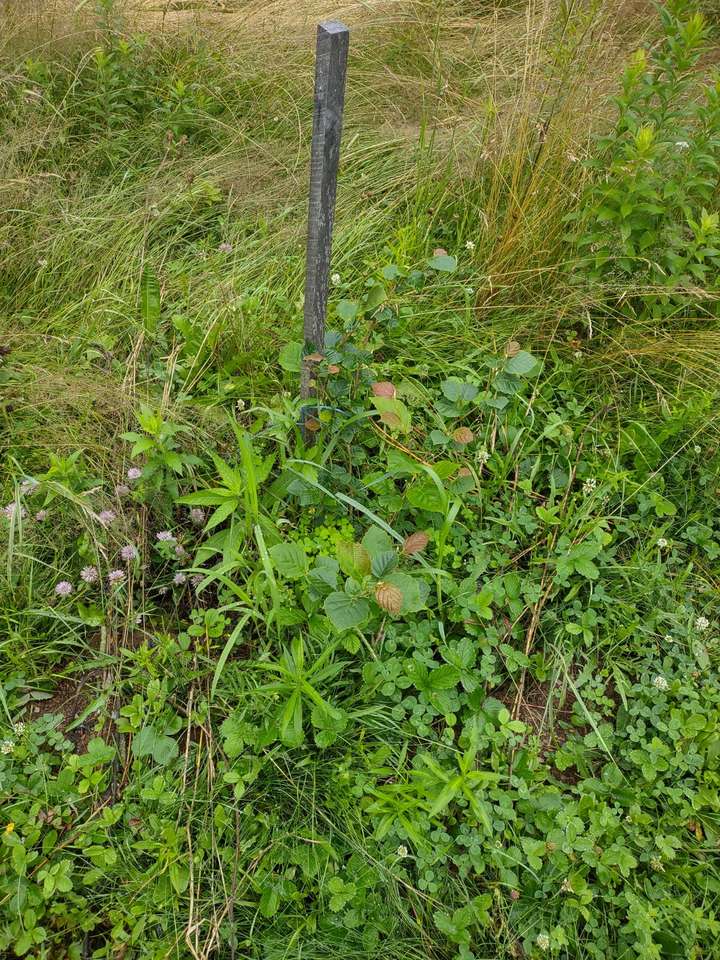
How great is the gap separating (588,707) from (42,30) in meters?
3.91

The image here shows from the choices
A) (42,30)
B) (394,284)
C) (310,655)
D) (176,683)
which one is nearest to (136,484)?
(176,683)

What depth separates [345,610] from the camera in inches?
62.5

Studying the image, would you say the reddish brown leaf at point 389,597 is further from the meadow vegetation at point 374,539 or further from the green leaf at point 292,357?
the green leaf at point 292,357

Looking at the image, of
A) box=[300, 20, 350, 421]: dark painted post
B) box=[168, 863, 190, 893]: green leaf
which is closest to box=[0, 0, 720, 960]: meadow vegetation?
box=[168, 863, 190, 893]: green leaf

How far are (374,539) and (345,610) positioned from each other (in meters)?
0.22

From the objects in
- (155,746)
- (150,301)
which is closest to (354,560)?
(155,746)

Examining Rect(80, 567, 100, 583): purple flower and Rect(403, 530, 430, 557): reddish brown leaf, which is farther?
Rect(80, 567, 100, 583): purple flower

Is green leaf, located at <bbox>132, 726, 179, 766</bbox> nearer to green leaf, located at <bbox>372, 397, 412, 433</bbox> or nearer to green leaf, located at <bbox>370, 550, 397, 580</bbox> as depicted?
green leaf, located at <bbox>370, 550, 397, 580</bbox>

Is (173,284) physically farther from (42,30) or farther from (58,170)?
(42,30)

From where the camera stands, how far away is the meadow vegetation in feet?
5.04

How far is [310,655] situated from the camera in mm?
1769

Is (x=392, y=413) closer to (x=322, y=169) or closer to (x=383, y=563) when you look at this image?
(x=383, y=563)

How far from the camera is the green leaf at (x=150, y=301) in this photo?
7.90 ft

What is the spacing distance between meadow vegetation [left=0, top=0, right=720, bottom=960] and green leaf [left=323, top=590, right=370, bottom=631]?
0.06ft
